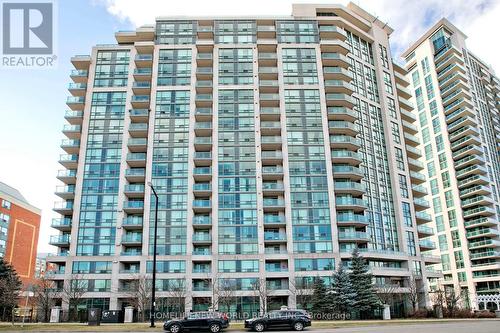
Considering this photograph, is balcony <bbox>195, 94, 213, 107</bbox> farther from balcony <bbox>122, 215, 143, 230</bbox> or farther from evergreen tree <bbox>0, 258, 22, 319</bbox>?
evergreen tree <bbox>0, 258, 22, 319</bbox>

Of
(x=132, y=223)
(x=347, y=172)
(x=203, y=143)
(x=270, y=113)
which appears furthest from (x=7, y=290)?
(x=347, y=172)

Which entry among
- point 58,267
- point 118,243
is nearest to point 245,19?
point 118,243

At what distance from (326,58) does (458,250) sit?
168 feet

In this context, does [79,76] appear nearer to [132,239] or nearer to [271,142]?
[132,239]

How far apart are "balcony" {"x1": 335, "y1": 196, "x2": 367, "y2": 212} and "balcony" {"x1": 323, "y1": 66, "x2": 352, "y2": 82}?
2276 cm

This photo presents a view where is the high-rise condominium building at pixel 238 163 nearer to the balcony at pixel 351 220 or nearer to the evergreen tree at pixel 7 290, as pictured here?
the balcony at pixel 351 220

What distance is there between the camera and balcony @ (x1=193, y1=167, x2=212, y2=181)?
6735 centimetres

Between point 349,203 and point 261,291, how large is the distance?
1995 centimetres

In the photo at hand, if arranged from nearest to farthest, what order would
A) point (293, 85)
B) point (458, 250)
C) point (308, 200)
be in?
point (308, 200) → point (293, 85) → point (458, 250)

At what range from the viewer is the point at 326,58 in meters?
75.5

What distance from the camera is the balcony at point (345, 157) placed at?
2709 inches

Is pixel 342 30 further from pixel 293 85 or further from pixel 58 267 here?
pixel 58 267

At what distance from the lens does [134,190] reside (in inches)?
2618

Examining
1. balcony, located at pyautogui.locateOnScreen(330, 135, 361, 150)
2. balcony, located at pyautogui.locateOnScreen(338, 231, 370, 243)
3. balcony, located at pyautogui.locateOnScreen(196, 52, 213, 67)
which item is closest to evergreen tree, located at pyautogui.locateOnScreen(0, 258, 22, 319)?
balcony, located at pyautogui.locateOnScreen(338, 231, 370, 243)
